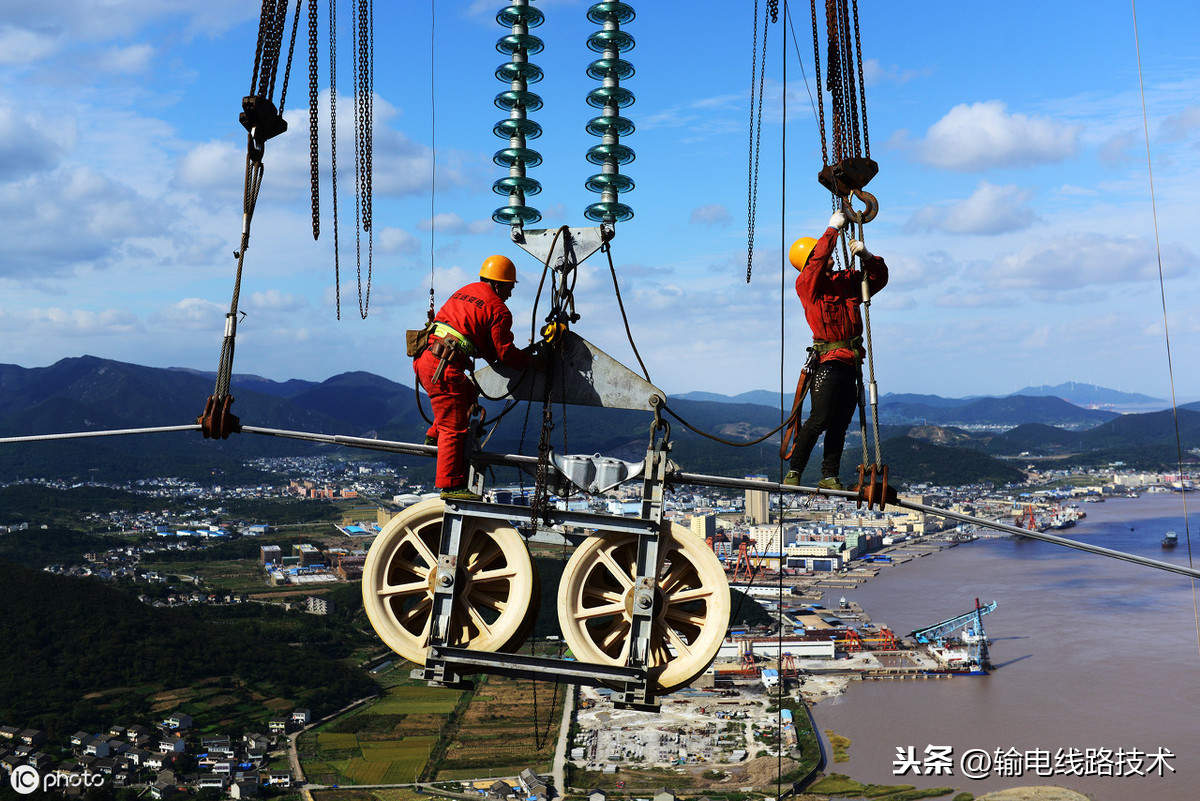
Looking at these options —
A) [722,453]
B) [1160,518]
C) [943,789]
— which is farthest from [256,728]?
[722,453]

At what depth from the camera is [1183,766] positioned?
107ft

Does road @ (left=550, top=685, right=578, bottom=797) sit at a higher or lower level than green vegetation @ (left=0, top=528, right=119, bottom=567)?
lower

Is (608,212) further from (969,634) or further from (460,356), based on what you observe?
(969,634)

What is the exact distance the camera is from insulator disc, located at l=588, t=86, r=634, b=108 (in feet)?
21.5

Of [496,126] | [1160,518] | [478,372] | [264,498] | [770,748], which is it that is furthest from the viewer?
[264,498]

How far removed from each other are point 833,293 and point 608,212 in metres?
1.61

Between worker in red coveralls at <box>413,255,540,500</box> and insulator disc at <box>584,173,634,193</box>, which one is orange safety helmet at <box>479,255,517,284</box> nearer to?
worker in red coveralls at <box>413,255,540,500</box>

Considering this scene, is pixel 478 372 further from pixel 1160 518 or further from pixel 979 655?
pixel 1160 518

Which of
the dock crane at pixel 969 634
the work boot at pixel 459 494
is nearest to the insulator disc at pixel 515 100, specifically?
the work boot at pixel 459 494

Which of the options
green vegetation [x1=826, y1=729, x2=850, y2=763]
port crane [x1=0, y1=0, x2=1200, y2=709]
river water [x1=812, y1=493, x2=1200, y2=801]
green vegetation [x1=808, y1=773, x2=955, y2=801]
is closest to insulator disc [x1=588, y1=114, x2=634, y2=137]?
port crane [x1=0, y1=0, x2=1200, y2=709]

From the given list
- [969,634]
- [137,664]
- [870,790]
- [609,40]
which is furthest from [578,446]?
[609,40]

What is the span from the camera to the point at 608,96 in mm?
6559

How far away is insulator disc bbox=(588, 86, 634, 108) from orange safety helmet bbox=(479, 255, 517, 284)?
162 centimetres

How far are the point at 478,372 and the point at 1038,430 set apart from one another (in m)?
201
